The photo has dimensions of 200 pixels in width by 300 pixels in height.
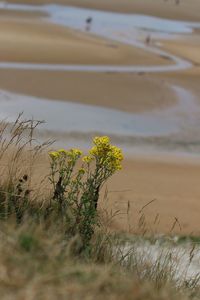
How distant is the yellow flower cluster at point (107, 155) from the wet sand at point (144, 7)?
110ft

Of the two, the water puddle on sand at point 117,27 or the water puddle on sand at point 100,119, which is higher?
the water puddle on sand at point 117,27

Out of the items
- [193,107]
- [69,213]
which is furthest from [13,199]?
[193,107]

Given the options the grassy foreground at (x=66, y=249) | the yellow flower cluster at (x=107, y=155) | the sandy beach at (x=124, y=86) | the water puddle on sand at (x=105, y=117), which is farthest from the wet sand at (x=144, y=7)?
the yellow flower cluster at (x=107, y=155)

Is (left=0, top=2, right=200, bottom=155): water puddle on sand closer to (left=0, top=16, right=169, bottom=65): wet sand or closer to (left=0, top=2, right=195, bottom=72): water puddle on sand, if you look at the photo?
(left=0, top=2, right=195, bottom=72): water puddle on sand

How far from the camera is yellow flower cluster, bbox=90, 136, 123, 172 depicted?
14.9 feet

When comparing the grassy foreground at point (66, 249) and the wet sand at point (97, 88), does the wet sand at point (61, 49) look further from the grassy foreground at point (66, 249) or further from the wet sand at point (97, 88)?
the grassy foreground at point (66, 249)

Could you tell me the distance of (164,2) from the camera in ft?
142

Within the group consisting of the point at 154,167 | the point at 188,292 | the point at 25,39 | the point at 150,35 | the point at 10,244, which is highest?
Result: the point at 150,35

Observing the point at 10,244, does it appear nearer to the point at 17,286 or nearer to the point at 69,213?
the point at 17,286

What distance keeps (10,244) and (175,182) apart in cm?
722

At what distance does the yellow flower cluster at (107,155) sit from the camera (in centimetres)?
453

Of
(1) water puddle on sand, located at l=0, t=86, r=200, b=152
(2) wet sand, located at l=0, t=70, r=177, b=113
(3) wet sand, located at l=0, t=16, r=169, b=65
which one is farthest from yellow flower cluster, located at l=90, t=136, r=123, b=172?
(3) wet sand, located at l=0, t=16, r=169, b=65

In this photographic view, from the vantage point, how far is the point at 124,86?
1712 cm

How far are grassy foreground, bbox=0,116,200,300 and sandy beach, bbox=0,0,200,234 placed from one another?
144 cm
